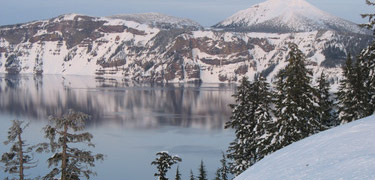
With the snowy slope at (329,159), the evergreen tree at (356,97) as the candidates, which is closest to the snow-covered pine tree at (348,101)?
the evergreen tree at (356,97)

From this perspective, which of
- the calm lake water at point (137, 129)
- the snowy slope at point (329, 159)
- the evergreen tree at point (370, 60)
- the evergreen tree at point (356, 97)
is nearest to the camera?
the snowy slope at point (329, 159)

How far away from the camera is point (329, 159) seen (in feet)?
29.0

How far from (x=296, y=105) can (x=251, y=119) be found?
5356mm

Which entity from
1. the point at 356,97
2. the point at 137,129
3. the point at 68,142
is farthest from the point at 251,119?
the point at 137,129

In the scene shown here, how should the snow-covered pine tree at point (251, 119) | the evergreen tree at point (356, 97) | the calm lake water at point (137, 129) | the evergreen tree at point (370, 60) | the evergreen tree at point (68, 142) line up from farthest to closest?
1. the calm lake water at point (137, 129)
2. the evergreen tree at point (356, 97)
3. the snow-covered pine tree at point (251, 119)
4. the evergreen tree at point (370, 60)
5. the evergreen tree at point (68, 142)

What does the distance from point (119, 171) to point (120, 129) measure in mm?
29949

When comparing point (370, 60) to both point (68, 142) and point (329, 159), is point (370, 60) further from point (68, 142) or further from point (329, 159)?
point (68, 142)

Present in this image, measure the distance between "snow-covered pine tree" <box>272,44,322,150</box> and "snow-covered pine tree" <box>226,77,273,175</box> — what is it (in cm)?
235

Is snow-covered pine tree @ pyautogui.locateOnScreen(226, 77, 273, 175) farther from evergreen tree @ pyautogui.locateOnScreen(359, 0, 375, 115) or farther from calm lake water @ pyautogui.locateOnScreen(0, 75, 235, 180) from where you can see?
calm lake water @ pyautogui.locateOnScreen(0, 75, 235, 180)

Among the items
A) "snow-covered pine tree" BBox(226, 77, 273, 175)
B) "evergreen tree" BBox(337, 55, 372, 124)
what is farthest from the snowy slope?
"evergreen tree" BBox(337, 55, 372, 124)

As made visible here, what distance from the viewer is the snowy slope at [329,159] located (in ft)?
25.2

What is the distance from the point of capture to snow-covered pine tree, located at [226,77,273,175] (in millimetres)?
22828

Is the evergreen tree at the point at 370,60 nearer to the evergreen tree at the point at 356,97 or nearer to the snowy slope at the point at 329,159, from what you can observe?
the evergreen tree at the point at 356,97

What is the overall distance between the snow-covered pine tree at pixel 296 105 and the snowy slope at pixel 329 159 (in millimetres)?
7287
